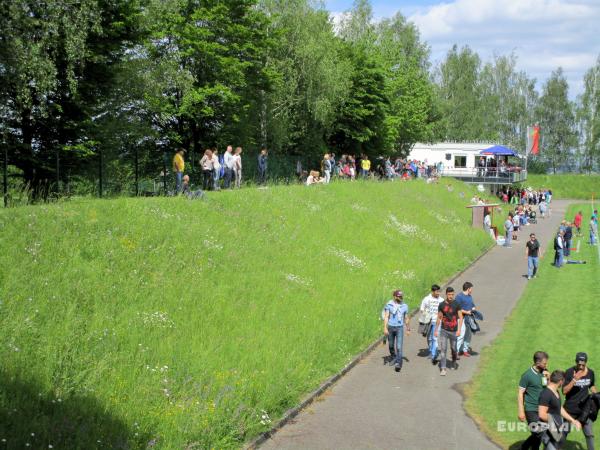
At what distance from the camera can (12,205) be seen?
16.1m

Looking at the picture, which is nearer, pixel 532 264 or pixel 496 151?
pixel 532 264

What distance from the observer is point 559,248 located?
101 feet

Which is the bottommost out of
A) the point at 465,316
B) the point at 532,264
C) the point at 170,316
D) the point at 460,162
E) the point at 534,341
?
the point at 534,341

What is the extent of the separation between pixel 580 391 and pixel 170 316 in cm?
744

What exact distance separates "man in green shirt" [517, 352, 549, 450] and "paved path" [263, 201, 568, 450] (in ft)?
4.15

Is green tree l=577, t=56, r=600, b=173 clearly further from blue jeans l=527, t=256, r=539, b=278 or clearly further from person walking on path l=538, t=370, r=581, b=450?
person walking on path l=538, t=370, r=581, b=450

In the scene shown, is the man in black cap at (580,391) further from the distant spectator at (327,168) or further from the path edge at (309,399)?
the distant spectator at (327,168)

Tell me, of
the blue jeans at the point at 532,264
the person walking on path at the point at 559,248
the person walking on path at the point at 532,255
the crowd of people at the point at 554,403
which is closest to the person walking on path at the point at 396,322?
the crowd of people at the point at 554,403

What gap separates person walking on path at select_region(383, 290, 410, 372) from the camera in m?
15.0

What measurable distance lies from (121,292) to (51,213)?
2808mm

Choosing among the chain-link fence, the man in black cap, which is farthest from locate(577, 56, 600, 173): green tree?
the man in black cap

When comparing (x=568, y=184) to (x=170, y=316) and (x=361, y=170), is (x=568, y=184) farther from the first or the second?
(x=170, y=316)

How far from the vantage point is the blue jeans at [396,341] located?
48.9 ft

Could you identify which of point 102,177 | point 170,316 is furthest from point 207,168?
point 170,316
